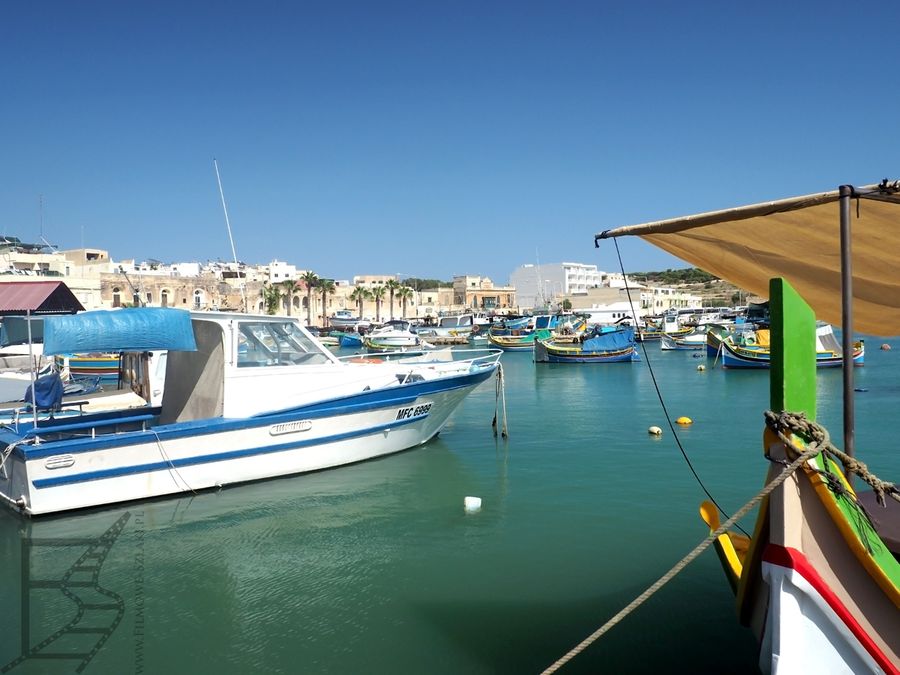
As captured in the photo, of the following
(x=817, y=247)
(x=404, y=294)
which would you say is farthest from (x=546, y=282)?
(x=817, y=247)

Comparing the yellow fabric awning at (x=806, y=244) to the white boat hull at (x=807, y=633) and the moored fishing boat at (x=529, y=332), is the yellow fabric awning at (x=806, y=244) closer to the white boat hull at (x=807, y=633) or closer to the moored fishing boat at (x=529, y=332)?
the white boat hull at (x=807, y=633)

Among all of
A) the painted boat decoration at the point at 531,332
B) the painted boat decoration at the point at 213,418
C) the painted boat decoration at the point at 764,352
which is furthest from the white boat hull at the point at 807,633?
the painted boat decoration at the point at 531,332

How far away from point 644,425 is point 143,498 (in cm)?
1336

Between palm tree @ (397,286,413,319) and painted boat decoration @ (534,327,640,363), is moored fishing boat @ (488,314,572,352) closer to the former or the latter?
painted boat decoration @ (534,327,640,363)

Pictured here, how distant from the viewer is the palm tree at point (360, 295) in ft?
289

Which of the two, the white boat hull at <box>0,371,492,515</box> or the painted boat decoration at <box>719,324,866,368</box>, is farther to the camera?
the painted boat decoration at <box>719,324,866,368</box>

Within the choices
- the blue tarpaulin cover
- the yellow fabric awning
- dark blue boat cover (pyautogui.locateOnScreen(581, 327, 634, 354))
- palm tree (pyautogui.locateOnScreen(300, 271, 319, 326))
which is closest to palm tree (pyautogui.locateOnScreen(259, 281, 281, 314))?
palm tree (pyautogui.locateOnScreen(300, 271, 319, 326))

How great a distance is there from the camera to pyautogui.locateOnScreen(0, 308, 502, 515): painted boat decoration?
33.7 feet

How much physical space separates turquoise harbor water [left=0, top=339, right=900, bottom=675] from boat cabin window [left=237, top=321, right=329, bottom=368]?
2.30 metres

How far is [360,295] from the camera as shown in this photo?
88125 millimetres

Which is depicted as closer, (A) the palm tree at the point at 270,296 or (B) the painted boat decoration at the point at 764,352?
(B) the painted boat decoration at the point at 764,352

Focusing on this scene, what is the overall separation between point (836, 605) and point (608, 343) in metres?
39.2

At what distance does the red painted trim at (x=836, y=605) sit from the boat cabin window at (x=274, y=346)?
10070 mm

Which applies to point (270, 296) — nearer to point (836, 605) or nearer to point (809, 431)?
point (809, 431)
